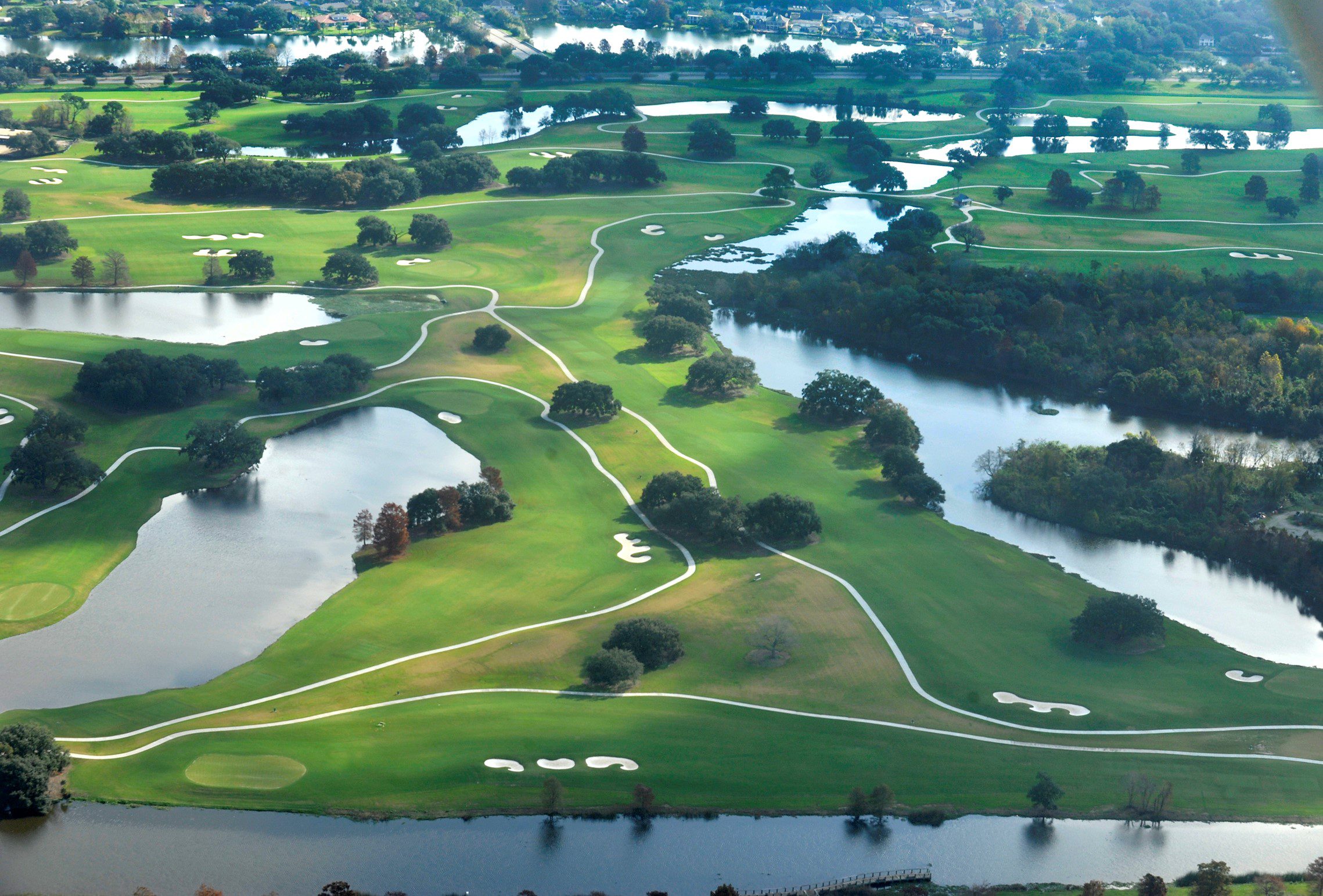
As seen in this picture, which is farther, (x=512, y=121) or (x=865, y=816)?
(x=512, y=121)

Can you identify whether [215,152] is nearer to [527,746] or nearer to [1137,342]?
[1137,342]

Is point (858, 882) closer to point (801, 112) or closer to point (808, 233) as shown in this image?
Answer: point (808, 233)

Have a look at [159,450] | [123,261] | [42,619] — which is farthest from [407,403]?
[123,261]

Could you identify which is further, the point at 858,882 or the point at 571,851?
the point at 571,851

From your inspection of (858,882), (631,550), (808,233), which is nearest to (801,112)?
(808,233)

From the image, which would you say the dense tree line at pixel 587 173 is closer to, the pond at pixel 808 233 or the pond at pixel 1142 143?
the pond at pixel 808 233

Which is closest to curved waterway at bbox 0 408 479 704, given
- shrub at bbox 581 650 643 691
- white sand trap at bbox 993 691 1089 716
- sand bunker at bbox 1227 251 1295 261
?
shrub at bbox 581 650 643 691

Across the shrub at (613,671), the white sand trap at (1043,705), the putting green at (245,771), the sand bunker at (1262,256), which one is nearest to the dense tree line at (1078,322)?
the sand bunker at (1262,256)
